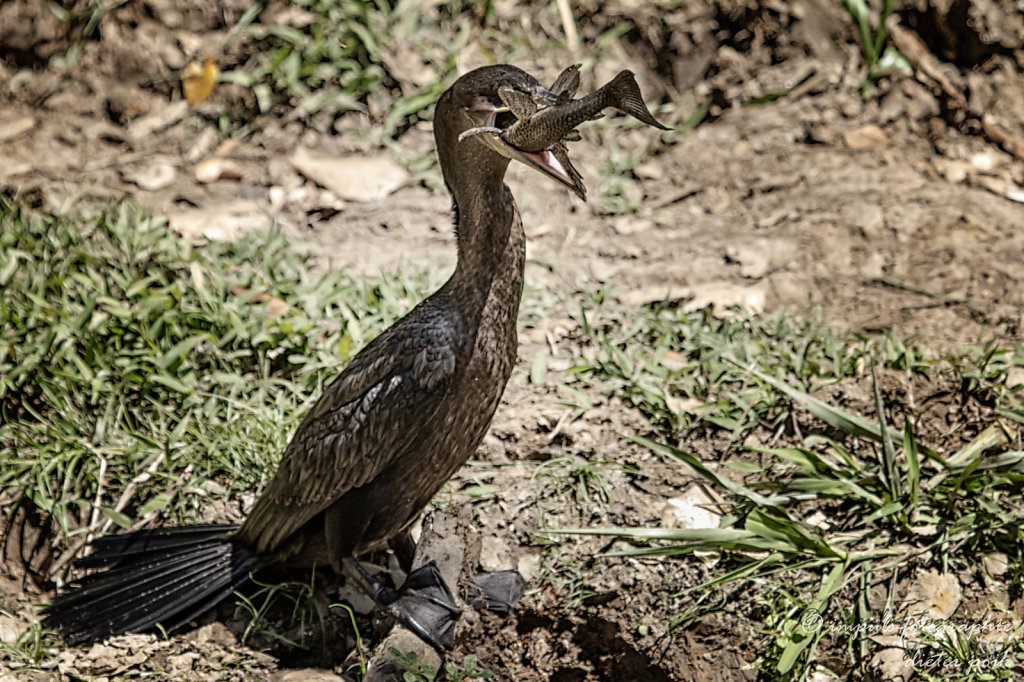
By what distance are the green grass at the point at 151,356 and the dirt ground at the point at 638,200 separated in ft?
1.12

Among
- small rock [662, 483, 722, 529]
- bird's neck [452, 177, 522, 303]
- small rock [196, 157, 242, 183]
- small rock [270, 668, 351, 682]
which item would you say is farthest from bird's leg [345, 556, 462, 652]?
small rock [196, 157, 242, 183]

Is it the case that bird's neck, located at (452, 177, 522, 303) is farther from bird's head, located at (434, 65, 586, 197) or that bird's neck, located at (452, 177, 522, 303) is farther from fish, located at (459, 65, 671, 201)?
fish, located at (459, 65, 671, 201)

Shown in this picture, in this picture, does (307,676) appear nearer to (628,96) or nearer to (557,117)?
(557,117)

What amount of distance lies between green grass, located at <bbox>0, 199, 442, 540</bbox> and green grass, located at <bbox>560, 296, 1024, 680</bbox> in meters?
1.16

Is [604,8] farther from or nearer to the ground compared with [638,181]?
farther from the ground

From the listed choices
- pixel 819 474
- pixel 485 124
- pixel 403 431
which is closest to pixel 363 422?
pixel 403 431

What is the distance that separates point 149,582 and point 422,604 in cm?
91

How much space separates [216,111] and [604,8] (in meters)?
2.35

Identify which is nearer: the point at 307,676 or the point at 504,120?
the point at 504,120

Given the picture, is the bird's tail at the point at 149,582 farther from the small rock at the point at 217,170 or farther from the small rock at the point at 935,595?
the small rock at the point at 217,170

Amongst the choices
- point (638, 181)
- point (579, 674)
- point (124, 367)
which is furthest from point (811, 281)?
point (124, 367)

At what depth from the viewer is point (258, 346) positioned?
11.9 feet

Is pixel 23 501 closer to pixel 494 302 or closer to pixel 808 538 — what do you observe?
pixel 494 302

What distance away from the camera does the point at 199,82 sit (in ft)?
16.9
